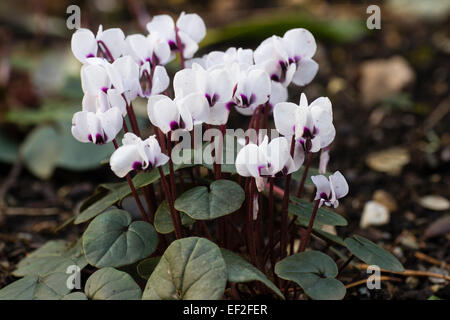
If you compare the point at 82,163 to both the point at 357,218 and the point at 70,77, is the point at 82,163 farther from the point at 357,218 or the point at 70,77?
the point at 357,218

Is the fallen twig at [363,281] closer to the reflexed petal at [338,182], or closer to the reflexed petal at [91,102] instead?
the reflexed petal at [338,182]

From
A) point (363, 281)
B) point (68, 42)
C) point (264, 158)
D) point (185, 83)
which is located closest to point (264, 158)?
point (264, 158)

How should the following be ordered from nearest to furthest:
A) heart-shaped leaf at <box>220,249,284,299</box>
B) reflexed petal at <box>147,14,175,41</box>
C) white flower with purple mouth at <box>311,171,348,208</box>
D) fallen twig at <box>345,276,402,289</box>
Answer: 1. heart-shaped leaf at <box>220,249,284,299</box>
2. white flower with purple mouth at <box>311,171,348,208</box>
3. reflexed petal at <box>147,14,175,41</box>
4. fallen twig at <box>345,276,402,289</box>

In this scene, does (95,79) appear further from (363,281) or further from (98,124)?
(363,281)

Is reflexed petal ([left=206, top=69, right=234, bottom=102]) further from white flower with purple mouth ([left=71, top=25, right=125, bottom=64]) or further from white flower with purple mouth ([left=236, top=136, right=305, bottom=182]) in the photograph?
white flower with purple mouth ([left=71, top=25, right=125, bottom=64])

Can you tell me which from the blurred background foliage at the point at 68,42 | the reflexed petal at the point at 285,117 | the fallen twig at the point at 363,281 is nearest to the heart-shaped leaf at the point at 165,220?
the reflexed petal at the point at 285,117

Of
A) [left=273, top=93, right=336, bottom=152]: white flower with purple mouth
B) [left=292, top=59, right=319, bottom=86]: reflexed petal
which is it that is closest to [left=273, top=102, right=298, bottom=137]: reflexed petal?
[left=273, top=93, right=336, bottom=152]: white flower with purple mouth

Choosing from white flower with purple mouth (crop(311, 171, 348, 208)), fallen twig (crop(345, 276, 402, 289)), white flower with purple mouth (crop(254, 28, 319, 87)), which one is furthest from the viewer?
fallen twig (crop(345, 276, 402, 289))

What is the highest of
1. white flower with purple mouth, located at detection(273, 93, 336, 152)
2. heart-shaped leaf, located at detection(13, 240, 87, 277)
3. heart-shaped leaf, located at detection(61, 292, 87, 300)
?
white flower with purple mouth, located at detection(273, 93, 336, 152)
